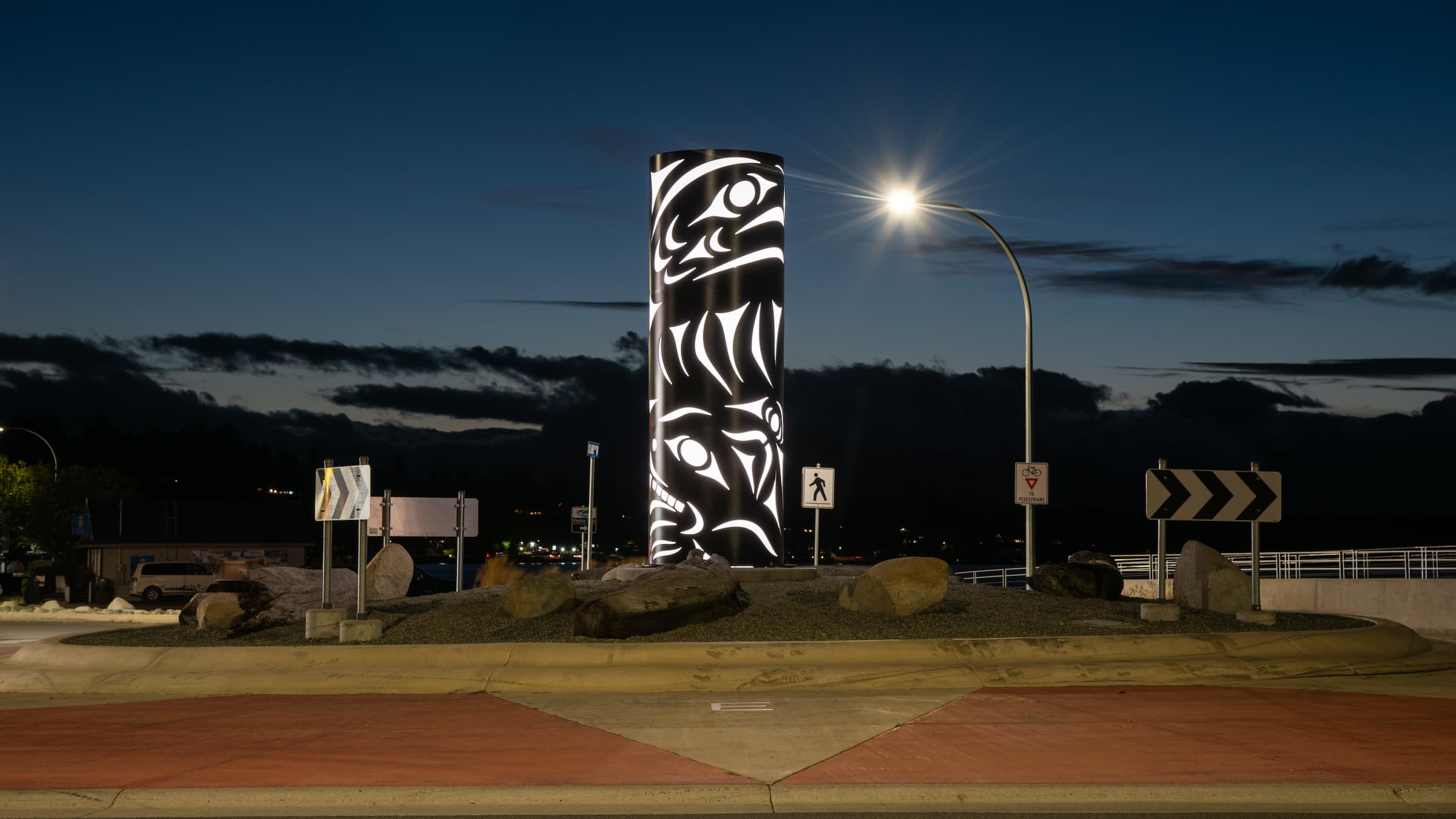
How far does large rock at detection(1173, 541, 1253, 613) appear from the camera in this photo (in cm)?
1659

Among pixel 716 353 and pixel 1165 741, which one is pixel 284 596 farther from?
pixel 1165 741

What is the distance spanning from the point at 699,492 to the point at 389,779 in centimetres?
1619

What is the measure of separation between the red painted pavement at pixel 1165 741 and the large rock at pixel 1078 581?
642 cm

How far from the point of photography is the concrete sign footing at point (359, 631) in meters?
14.5

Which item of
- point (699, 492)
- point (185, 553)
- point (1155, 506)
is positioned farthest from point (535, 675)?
point (185, 553)

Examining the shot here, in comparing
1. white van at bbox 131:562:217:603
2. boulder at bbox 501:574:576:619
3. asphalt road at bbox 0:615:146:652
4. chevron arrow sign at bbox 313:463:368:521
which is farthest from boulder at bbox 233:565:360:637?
white van at bbox 131:562:217:603

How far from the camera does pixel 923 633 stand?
14.2 m

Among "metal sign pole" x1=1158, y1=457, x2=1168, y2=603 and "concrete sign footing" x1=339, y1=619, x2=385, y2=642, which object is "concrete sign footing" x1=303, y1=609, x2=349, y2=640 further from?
"metal sign pole" x1=1158, y1=457, x2=1168, y2=603

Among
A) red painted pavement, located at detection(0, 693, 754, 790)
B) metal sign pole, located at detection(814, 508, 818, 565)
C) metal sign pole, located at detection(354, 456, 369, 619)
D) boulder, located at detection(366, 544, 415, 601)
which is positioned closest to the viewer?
red painted pavement, located at detection(0, 693, 754, 790)

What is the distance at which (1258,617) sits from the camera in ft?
49.8

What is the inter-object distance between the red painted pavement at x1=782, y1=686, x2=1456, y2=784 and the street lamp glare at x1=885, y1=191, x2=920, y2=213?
12262 mm

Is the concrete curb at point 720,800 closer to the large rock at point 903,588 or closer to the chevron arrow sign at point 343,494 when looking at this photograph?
the chevron arrow sign at point 343,494

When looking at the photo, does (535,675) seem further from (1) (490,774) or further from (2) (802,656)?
(1) (490,774)

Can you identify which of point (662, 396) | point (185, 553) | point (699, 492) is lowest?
point (185, 553)
